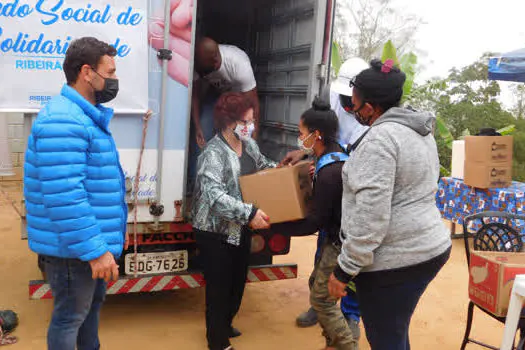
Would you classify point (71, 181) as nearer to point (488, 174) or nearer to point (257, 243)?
point (257, 243)

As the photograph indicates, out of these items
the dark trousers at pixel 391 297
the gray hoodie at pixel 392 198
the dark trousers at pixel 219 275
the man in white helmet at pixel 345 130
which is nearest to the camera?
the gray hoodie at pixel 392 198

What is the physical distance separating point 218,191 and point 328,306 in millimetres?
957

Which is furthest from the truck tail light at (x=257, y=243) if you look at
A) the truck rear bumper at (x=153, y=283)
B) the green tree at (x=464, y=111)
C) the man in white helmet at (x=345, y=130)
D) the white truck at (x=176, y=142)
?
the green tree at (x=464, y=111)

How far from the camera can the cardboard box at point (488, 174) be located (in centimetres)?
602

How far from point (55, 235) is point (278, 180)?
1.25m

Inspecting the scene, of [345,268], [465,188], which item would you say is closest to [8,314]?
[345,268]

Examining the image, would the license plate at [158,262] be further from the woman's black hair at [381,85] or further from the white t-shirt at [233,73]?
the woman's black hair at [381,85]

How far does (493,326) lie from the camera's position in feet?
13.7

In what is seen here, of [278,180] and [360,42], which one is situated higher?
[360,42]

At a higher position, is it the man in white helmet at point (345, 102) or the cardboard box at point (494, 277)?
the man in white helmet at point (345, 102)

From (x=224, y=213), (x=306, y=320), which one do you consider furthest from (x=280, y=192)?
(x=306, y=320)

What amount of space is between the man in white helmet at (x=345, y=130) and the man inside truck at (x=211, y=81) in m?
0.76

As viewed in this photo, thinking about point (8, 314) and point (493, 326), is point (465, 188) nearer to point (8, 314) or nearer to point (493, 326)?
point (493, 326)

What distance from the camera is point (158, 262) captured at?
364 cm
